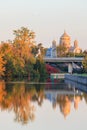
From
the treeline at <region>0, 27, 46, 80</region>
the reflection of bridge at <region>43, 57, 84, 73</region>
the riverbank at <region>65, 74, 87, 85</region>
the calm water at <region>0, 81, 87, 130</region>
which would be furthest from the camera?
the reflection of bridge at <region>43, 57, 84, 73</region>

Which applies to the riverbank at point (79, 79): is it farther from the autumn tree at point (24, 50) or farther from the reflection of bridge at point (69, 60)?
the reflection of bridge at point (69, 60)

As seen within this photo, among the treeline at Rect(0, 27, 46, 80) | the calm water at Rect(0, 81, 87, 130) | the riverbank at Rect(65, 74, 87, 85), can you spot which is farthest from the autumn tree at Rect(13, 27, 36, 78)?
the calm water at Rect(0, 81, 87, 130)

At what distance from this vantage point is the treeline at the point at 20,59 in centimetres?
6512

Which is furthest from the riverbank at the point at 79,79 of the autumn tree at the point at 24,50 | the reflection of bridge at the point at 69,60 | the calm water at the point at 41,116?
the reflection of bridge at the point at 69,60

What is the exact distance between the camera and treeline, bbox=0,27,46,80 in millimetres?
65125

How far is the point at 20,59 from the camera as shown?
224ft

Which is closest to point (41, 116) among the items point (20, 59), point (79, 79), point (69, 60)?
point (79, 79)

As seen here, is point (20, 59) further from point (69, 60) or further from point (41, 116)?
point (41, 116)

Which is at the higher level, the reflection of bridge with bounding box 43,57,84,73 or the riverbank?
the reflection of bridge with bounding box 43,57,84,73

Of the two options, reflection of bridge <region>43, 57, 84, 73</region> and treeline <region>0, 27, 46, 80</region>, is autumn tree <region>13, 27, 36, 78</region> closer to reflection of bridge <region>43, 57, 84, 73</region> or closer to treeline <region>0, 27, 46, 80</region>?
treeline <region>0, 27, 46, 80</region>

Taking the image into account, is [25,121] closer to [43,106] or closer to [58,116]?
[58,116]

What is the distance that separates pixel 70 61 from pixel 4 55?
35340 millimetres

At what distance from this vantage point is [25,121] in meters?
17.5

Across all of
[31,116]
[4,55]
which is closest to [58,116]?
[31,116]
